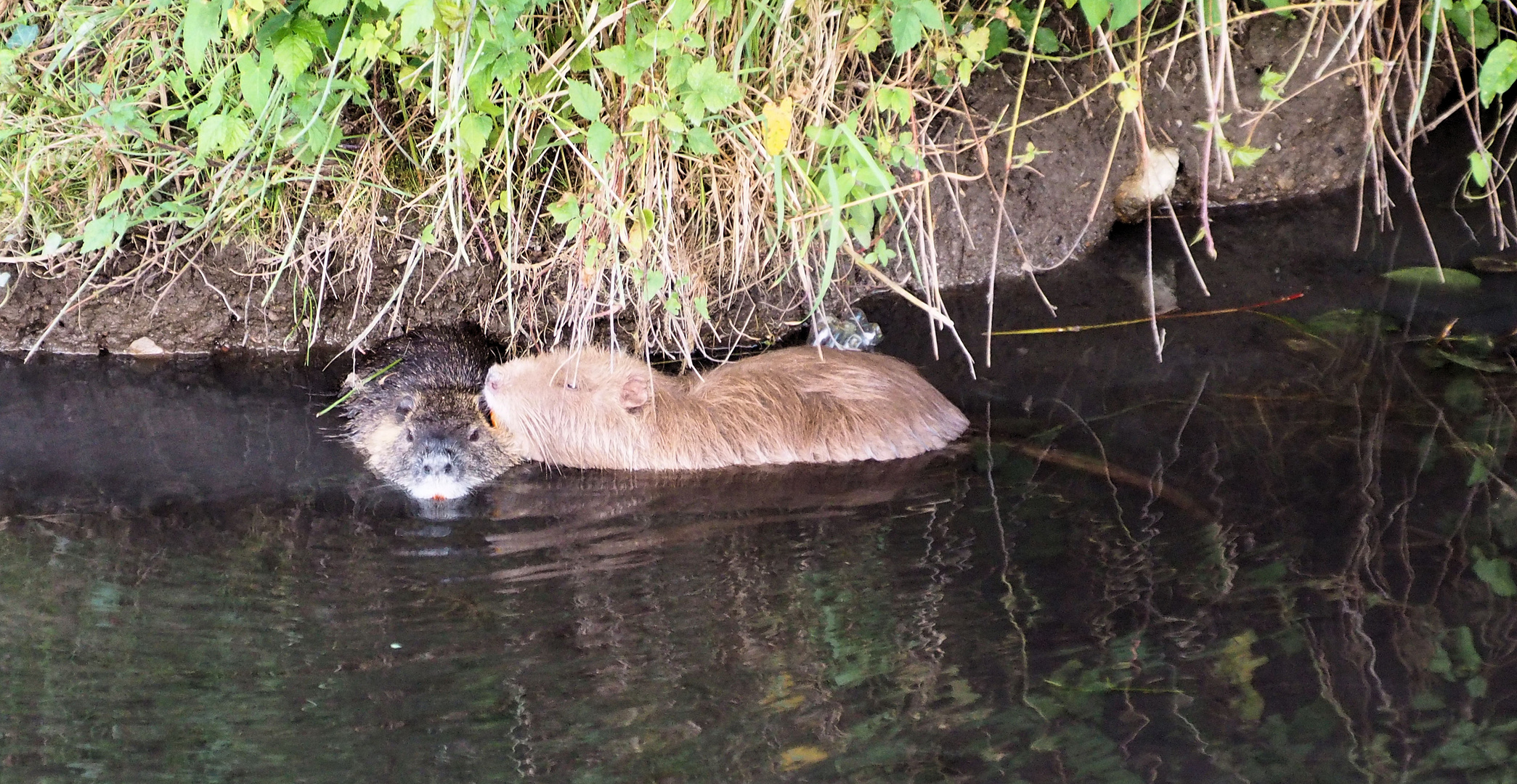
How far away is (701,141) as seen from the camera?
2.71 m

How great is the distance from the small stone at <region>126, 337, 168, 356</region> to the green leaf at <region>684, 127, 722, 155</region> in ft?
6.21

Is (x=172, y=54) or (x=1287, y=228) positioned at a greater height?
(x=172, y=54)

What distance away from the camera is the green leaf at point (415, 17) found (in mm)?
2189

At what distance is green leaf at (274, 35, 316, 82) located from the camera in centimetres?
263

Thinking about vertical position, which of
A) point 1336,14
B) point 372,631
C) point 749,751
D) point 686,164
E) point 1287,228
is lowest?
point 749,751

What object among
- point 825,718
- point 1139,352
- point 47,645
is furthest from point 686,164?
point 47,645

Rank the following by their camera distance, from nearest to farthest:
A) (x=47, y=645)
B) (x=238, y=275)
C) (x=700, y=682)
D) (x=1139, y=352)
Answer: (x=700, y=682)
(x=47, y=645)
(x=1139, y=352)
(x=238, y=275)

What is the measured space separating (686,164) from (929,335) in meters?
0.91

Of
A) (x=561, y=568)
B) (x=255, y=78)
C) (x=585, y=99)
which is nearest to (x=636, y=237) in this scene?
(x=585, y=99)

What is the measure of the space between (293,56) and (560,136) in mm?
619

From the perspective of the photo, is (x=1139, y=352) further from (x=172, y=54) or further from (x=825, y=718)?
(x=172, y=54)

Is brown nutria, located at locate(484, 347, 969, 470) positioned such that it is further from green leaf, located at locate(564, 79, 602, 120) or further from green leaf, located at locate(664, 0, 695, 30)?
green leaf, located at locate(664, 0, 695, 30)

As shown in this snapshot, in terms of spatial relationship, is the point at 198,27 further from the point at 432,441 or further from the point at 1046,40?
the point at 1046,40

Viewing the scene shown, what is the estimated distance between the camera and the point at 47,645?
2.30 m
